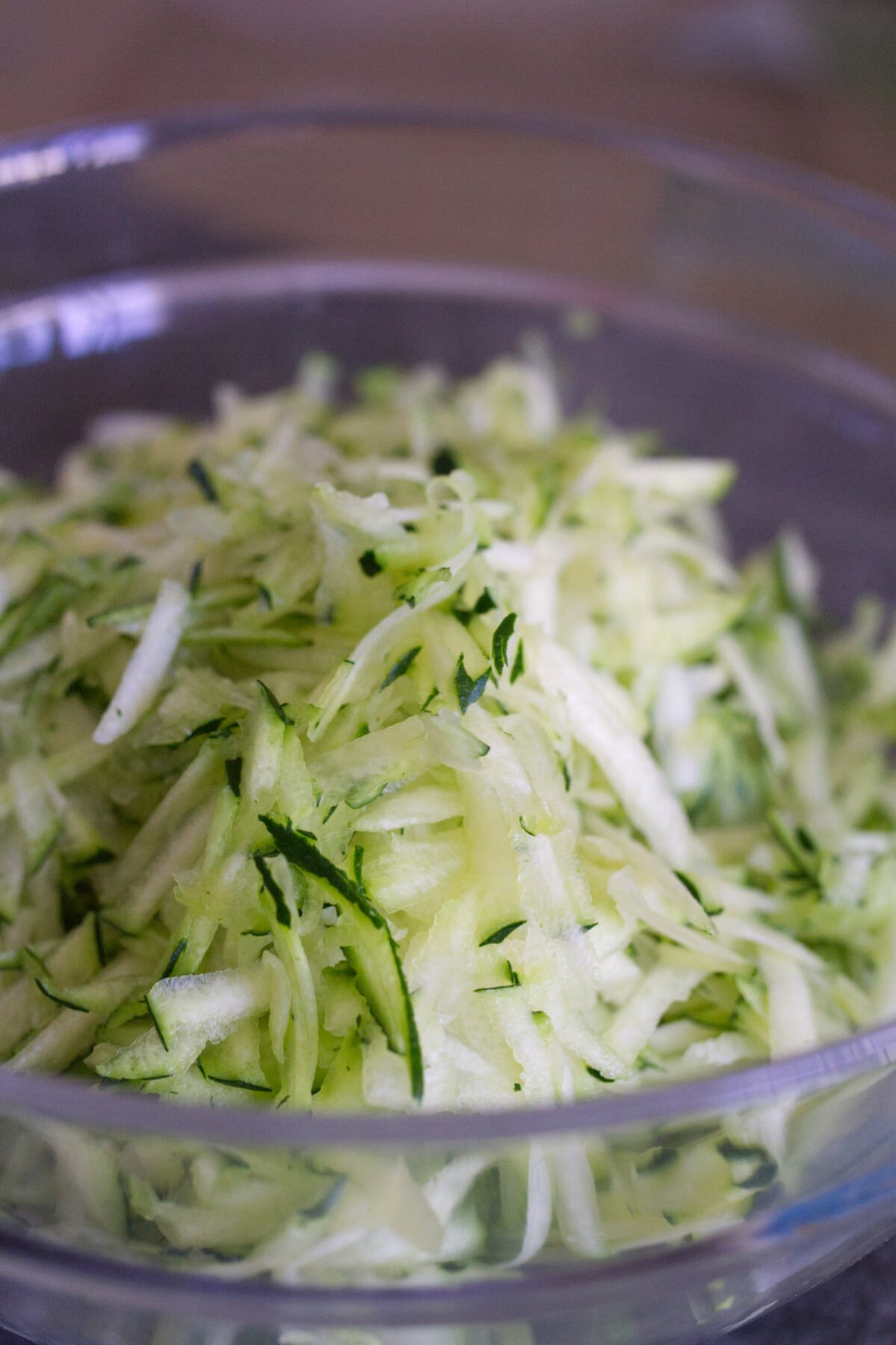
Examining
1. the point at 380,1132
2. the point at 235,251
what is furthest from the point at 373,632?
the point at 235,251

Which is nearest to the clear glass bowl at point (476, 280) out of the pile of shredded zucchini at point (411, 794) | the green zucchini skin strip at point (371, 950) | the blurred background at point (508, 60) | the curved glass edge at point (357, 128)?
the curved glass edge at point (357, 128)

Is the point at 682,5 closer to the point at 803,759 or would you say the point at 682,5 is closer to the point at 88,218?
the point at 88,218

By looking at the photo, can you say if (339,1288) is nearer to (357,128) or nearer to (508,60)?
(357,128)

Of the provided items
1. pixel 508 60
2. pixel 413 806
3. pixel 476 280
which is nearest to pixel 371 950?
pixel 413 806

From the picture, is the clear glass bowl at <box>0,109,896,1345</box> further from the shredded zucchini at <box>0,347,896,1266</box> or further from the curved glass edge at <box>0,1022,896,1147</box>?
the curved glass edge at <box>0,1022,896,1147</box>

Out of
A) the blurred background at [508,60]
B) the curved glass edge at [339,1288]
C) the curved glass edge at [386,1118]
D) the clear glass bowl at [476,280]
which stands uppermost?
the blurred background at [508,60]

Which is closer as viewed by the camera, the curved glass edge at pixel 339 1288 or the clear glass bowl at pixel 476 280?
the curved glass edge at pixel 339 1288

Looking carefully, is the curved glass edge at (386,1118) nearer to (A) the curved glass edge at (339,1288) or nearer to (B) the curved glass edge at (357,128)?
(A) the curved glass edge at (339,1288)
